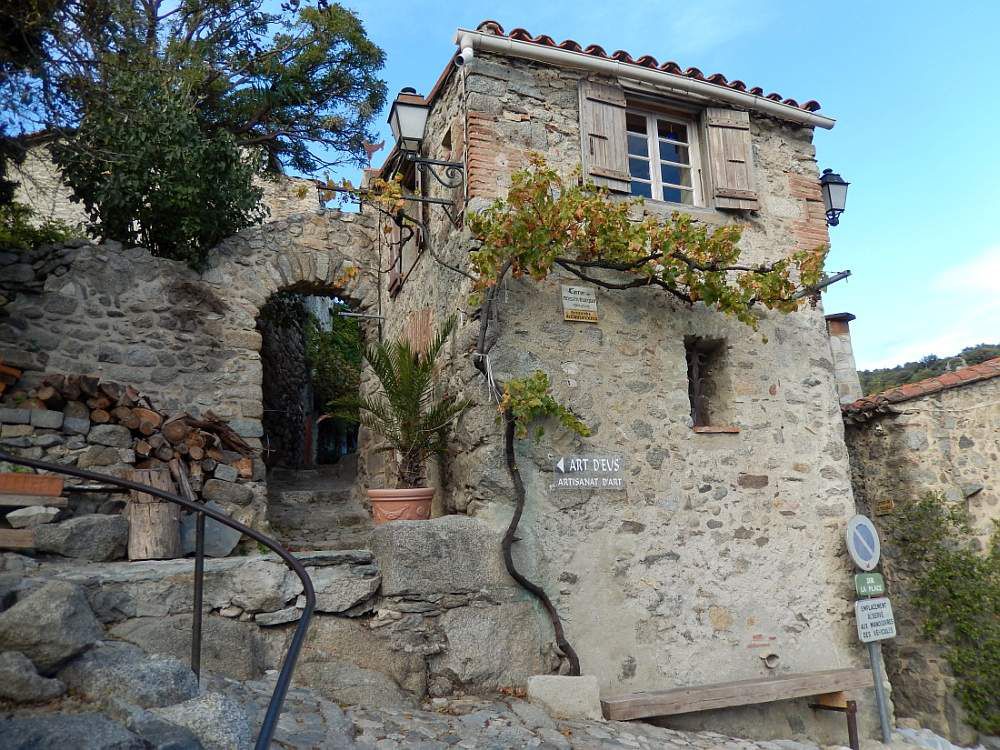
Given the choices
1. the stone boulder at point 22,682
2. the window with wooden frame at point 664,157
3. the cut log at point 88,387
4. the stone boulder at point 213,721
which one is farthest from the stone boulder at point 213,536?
the window with wooden frame at point 664,157

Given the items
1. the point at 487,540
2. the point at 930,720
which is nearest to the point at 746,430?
the point at 487,540

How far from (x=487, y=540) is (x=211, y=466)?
7.53 feet

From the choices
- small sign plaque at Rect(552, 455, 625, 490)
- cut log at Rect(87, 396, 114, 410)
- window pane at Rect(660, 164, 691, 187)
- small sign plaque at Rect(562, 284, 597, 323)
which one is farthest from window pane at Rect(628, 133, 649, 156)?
cut log at Rect(87, 396, 114, 410)

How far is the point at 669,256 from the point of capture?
18.6ft

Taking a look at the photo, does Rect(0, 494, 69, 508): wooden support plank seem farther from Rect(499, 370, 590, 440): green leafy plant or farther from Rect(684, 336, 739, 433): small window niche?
Rect(684, 336, 739, 433): small window niche

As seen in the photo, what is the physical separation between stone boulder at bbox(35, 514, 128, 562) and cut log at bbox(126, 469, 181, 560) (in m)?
0.06

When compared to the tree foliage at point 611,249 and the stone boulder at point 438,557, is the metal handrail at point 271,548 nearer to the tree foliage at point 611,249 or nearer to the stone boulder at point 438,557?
the stone boulder at point 438,557

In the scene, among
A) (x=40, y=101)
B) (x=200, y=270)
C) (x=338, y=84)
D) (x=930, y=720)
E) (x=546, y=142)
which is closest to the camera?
(x=40, y=101)

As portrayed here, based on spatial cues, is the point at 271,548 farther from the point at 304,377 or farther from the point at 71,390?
the point at 304,377

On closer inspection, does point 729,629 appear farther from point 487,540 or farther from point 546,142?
point 546,142

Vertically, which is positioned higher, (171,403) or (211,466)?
(171,403)

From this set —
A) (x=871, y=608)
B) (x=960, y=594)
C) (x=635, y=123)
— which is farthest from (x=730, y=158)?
(x=960, y=594)

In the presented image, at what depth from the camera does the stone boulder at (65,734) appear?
241 centimetres

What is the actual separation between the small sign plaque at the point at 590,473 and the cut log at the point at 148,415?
9.70 feet
